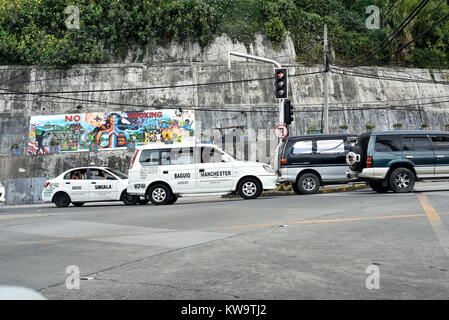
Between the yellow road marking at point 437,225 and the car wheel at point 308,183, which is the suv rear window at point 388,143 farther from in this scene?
the yellow road marking at point 437,225

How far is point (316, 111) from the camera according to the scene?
3409 centimetres

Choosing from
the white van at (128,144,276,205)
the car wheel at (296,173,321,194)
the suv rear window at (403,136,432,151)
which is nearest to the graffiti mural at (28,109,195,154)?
the car wheel at (296,173,321,194)

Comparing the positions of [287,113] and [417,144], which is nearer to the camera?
[417,144]

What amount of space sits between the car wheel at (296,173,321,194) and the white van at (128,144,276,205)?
Result: 1610mm

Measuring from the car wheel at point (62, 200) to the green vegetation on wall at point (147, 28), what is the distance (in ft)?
63.7

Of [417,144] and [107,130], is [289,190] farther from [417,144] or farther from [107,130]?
[107,130]

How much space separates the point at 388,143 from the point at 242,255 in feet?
34.7

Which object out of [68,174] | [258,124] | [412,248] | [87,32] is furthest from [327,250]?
[87,32]

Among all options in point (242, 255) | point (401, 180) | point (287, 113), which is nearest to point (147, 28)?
point (287, 113)

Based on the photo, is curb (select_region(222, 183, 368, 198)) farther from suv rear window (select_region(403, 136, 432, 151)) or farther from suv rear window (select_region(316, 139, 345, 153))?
suv rear window (select_region(403, 136, 432, 151))

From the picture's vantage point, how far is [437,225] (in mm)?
7488

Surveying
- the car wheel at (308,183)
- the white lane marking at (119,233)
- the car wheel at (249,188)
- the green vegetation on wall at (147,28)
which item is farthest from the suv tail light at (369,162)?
the green vegetation on wall at (147,28)
